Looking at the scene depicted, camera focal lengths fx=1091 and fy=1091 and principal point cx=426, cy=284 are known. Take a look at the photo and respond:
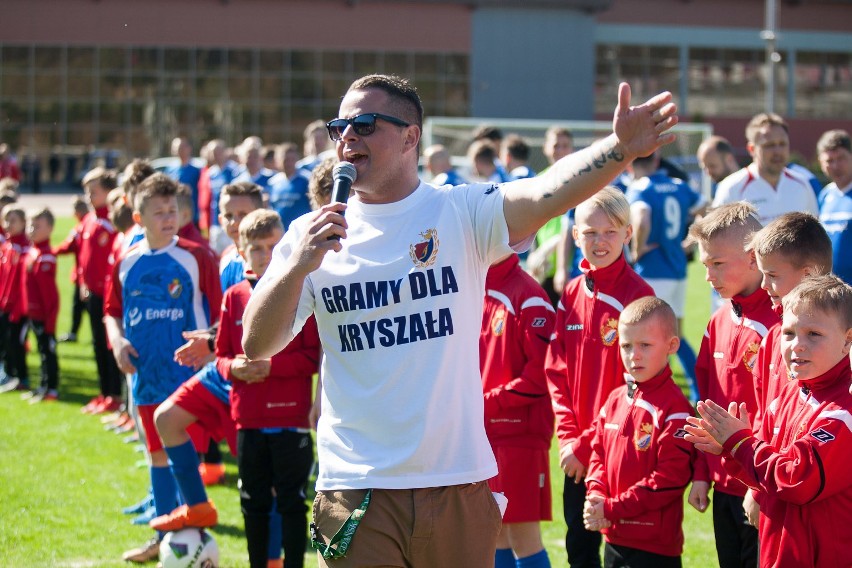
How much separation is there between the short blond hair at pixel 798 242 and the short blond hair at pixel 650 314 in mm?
591

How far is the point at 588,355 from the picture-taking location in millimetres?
5043

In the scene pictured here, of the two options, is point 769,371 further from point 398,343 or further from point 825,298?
point 398,343

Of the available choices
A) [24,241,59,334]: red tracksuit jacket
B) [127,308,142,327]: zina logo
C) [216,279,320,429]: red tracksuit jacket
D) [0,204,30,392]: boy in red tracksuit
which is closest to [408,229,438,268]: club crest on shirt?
[216,279,320,429]: red tracksuit jacket

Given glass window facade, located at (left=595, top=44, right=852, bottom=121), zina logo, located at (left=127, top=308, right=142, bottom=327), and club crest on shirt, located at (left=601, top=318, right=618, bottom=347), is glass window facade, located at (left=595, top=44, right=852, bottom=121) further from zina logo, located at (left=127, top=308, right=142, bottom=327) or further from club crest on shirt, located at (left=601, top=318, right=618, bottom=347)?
club crest on shirt, located at (left=601, top=318, right=618, bottom=347)

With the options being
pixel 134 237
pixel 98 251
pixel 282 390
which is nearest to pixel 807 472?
pixel 282 390

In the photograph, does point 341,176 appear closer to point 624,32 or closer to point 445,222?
point 445,222

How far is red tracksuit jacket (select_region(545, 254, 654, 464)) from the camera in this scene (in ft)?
16.4

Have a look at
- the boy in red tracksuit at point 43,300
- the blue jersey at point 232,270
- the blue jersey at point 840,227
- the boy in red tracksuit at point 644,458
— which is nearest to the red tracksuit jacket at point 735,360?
the boy in red tracksuit at point 644,458

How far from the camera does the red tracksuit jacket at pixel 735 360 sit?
4520 millimetres

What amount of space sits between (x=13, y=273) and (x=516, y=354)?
28.2ft

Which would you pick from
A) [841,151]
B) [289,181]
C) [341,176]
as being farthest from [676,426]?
[289,181]

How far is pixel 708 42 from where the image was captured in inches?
1813

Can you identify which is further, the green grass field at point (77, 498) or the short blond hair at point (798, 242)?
the green grass field at point (77, 498)

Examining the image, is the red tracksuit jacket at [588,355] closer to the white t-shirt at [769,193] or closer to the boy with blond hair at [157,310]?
the boy with blond hair at [157,310]
